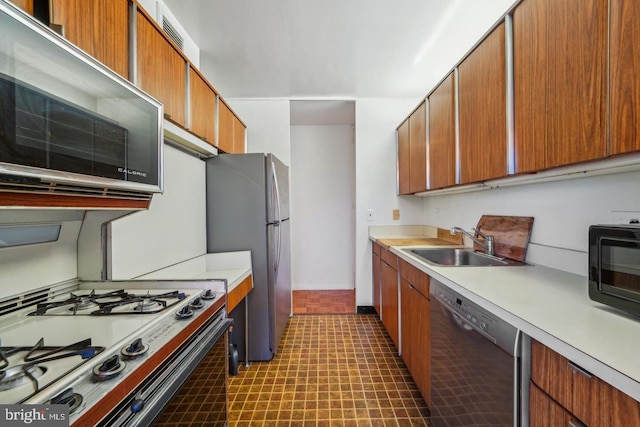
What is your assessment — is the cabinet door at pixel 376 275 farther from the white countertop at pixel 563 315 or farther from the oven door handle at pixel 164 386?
the oven door handle at pixel 164 386

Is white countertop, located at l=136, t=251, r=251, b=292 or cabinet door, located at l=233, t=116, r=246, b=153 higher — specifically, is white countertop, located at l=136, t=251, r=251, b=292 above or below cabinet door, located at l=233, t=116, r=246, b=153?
below

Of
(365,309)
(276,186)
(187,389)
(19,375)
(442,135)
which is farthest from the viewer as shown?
(365,309)

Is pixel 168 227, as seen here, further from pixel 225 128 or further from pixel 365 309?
pixel 365 309

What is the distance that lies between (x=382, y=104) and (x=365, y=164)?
0.77m

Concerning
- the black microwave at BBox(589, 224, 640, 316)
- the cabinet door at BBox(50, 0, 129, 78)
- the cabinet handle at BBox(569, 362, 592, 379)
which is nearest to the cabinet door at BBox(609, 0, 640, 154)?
the black microwave at BBox(589, 224, 640, 316)

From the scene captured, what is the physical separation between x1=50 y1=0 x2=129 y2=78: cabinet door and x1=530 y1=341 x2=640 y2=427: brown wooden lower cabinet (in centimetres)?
179

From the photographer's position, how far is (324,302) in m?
3.46

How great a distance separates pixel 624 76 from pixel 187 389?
1655mm

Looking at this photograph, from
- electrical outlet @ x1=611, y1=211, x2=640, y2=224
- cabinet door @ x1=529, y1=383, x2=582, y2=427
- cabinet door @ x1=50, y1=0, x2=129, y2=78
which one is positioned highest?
cabinet door @ x1=50, y1=0, x2=129, y2=78

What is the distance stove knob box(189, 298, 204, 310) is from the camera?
1085 mm

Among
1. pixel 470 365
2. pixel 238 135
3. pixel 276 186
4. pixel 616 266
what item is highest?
pixel 238 135

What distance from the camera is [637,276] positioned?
2.40 feet

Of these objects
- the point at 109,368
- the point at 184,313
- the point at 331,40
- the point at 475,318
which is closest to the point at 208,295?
the point at 184,313

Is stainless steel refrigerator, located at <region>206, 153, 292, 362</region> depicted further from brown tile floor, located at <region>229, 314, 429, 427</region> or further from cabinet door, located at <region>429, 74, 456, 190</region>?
cabinet door, located at <region>429, 74, 456, 190</region>
